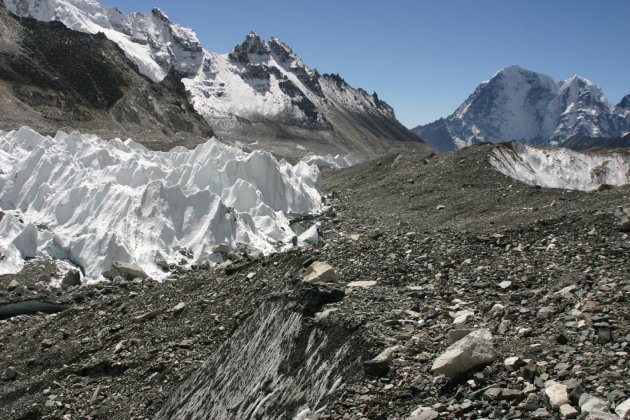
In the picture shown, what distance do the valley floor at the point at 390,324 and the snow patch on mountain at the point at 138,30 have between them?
476 feet

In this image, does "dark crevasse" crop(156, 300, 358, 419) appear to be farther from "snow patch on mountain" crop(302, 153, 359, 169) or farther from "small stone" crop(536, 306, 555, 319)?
"snow patch on mountain" crop(302, 153, 359, 169)

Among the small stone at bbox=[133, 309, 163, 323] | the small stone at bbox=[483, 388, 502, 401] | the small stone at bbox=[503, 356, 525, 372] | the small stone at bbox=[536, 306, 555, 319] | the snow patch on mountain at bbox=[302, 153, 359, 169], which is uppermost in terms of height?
the snow patch on mountain at bbox=[302, 153, 359, 169]

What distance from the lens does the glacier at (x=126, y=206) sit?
23.4 meters

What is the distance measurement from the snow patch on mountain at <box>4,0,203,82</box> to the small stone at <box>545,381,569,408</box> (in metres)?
155

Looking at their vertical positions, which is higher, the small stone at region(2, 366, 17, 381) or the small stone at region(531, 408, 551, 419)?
the small stone at region(2, 366, 17, 381)

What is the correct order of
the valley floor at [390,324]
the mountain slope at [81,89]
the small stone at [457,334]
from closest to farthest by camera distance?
the valley floor at [390,324], the small stone at [457,334], the mountain slope at [81,89]

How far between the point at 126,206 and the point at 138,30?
569 feet

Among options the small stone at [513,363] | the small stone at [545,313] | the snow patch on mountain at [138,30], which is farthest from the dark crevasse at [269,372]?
the snow patch on mountain at [138,30]

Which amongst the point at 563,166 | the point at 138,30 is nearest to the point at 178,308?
the point at 563,166

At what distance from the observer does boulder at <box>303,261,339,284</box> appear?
12.1m

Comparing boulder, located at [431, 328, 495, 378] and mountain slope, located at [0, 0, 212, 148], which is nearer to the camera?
boulder, located at [431, 328, 495, 378]

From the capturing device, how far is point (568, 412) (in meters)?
6.18

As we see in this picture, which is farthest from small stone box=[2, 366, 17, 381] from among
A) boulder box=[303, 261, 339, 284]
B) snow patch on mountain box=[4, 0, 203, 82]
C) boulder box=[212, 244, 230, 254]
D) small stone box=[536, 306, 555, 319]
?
snow patch on mountain box=[4, 0, 203, 82]

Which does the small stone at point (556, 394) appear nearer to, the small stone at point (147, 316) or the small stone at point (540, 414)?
the small stone at point (540, 414)
